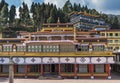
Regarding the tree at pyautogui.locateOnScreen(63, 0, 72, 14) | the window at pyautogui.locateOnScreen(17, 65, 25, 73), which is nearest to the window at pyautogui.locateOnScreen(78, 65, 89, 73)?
the window at pyautogui.locateOnScreen(17, 65, 25, 73)

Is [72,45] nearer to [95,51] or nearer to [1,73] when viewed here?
[95,51]

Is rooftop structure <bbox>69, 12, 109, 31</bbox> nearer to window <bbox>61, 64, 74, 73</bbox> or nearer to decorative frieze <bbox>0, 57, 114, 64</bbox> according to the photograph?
window <bbox>61, 64, 74, 73</bbox>

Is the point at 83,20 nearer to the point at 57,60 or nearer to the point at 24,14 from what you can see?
the point at 24,14

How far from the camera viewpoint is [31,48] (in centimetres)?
5444

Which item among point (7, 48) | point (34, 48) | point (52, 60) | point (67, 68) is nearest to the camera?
point (52, 60)

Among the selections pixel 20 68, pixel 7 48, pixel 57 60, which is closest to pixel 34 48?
pixel 20 68

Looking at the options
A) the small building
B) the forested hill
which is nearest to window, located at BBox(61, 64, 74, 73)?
the small building

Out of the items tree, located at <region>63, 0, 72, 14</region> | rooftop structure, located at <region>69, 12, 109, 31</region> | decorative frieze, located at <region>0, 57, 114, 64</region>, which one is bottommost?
decorative frieze, located at <region>0, 57, 114, 64</region>

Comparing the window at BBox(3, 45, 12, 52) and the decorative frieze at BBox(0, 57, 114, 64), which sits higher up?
the window at BBox(3, 45, 12, 52)

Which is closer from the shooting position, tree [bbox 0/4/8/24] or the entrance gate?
the entrance gate

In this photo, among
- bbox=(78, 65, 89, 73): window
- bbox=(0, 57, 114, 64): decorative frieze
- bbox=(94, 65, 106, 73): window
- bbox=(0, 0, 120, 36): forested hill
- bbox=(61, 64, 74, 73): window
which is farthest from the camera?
bbox=(0, 0, 120, 36): forested hill

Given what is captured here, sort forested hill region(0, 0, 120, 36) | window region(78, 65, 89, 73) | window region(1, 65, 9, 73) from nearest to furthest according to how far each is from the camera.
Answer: window region(78, 65, 89, 73) → window region(1, 65, 9, 73) → forested hill region(0, 0, 120, 36)

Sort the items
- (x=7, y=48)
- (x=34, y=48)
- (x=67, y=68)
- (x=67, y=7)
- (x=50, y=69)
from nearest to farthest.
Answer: (x=67, y=68) < (x=50, y=69) < (x=34, y=48) < (x=7, y=48) < (x=67, y=7)

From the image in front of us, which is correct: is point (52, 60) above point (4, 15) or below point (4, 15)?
below
